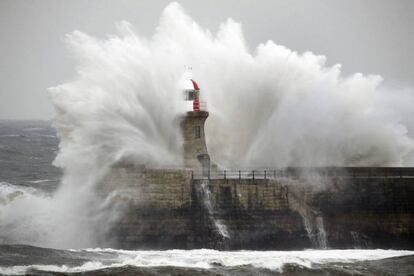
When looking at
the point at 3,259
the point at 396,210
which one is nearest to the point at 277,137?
the point at 396,210

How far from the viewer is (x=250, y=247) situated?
20.2 meters

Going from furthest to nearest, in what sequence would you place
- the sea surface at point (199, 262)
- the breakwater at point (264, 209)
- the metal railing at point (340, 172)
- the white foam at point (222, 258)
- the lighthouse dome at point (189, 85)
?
the lighthouse dome at point (189, 85)
the metal railing at point (340, 172)
the breakwater at point (264, 209)
the white foam at point (222, 258)
the sea surface at point (199, 262)

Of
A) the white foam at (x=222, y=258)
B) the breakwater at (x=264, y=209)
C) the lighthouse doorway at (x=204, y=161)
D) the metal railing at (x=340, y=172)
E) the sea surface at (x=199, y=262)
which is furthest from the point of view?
the lighthouse doorway at (x=204, y=161)

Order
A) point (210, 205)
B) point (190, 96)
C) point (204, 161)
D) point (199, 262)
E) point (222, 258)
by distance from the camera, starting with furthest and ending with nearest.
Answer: point (190, 96) → point (204, 161) → point (210, 205) → point (222, 258) → point (199, 262)

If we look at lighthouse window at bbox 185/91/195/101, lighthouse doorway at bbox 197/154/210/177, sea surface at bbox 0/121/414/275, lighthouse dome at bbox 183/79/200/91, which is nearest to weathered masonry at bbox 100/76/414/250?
sea surface at bbox 0/121/414/275

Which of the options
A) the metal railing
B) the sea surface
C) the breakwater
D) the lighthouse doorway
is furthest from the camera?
the lighthouse doorway

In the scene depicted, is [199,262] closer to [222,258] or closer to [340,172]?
[222,258]

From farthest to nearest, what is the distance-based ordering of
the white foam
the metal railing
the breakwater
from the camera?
the metal railing < the breakwater < the white foam

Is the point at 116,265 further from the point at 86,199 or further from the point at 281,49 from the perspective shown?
the point at 281,49

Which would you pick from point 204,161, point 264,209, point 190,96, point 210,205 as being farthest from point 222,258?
point 190,96

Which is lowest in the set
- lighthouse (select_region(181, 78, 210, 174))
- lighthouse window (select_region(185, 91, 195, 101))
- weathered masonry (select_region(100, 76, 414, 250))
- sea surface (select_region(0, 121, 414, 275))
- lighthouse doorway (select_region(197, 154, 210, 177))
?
sea surface (select_region(0, 121, 414, 275))

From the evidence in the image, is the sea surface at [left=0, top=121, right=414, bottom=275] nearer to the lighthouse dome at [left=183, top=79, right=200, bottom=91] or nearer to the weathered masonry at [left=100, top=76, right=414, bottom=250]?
the weathered masonry at [left=100, top=76, right=414, bottom=250]

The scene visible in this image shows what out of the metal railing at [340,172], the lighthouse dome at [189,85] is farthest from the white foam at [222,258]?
the lighthouse dome at [189,85]

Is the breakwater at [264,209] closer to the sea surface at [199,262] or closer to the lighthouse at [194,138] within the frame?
the sea surface at [199,262]
